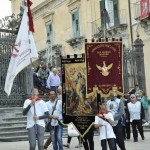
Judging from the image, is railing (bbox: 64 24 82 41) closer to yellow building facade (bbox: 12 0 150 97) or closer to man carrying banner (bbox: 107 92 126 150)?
yellow building facade (bbox: 12 0 150 97)

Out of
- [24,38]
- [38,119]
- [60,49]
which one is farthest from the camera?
[60,49]

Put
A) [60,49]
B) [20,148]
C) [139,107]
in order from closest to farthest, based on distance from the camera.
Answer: [20,148]
[139,107]
[60,49]

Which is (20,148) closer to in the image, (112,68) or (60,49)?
(112,68)

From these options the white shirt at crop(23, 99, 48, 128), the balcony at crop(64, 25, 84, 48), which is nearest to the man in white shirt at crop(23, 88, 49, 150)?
the white shirt at crop(23, 99, 48, 128)

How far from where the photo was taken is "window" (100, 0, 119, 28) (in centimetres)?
3416

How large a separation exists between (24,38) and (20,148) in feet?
12.0

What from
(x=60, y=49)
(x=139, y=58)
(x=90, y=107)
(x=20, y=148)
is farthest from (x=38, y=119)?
(x=60, y=49)

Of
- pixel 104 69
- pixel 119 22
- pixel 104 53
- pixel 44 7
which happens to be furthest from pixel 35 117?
pixel 44 7

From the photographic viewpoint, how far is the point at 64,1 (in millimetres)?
40906

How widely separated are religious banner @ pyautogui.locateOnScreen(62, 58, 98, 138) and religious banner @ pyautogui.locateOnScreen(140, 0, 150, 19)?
1987cm

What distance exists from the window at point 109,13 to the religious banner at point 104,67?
22.6 meters

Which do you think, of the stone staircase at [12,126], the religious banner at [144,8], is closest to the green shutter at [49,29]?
the religious banner at [144,8]

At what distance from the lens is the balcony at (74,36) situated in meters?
38.0

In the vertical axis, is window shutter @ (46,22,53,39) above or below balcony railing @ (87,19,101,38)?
above
